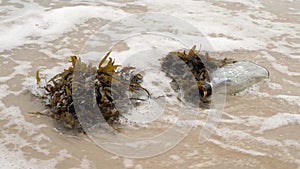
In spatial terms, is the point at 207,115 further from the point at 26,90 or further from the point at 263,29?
the point at 263,29

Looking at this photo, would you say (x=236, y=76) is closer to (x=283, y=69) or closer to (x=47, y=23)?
(x=283, y=69)

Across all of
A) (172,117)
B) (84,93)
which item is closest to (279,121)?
(172,117)

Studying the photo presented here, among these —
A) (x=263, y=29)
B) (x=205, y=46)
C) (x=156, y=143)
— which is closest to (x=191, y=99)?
(x=156, y=143)

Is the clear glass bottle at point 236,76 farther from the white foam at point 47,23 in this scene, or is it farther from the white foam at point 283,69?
the white foam at point 47,23

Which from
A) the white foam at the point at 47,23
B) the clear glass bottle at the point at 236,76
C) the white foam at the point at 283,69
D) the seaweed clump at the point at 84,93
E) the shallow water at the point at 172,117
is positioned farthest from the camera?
the white foam at the point at 47,23

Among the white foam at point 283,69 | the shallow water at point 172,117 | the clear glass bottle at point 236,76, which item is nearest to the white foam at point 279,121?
the shallow water at point 172,117
